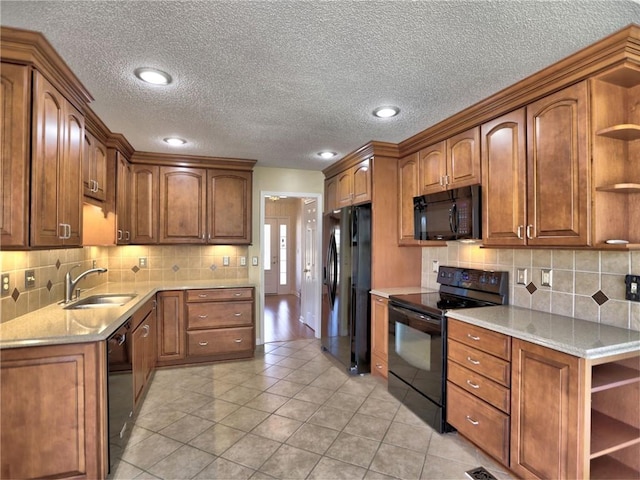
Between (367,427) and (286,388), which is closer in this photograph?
(367,427)

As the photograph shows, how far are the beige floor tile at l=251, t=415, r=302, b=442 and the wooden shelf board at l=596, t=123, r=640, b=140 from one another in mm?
2633

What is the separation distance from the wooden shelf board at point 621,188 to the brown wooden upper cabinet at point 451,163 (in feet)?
2.66

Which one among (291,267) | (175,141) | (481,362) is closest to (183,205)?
(175,141)

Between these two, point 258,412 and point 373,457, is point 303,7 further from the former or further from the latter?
point 258,412

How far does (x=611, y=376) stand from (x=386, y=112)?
2080mm

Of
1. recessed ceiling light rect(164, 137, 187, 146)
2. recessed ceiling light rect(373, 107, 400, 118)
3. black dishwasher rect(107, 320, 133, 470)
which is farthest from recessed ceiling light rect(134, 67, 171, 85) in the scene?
black dishwasher rect(107, 320, 133, 470)

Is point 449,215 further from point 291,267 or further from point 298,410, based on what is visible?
point 291,267

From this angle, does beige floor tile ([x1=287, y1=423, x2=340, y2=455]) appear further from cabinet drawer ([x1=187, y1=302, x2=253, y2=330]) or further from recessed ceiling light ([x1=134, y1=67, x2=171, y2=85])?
recessed ceiling light ([x1=134, y1=67, x2=171, y2=85])

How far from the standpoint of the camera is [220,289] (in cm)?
371

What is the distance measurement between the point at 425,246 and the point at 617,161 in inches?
70.7

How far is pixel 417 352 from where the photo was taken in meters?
2.61

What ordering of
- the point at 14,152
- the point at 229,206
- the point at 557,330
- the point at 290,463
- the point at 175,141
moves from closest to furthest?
the point at 14,152
the point at 557,330
the point at 290,463
the point at 175,141
the point at 229,206

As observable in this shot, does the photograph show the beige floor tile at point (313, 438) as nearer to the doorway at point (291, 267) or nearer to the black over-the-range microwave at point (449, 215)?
the black over-the-range microwave at point (449, 215)

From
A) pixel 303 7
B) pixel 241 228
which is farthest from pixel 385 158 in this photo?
pixel 303 7
